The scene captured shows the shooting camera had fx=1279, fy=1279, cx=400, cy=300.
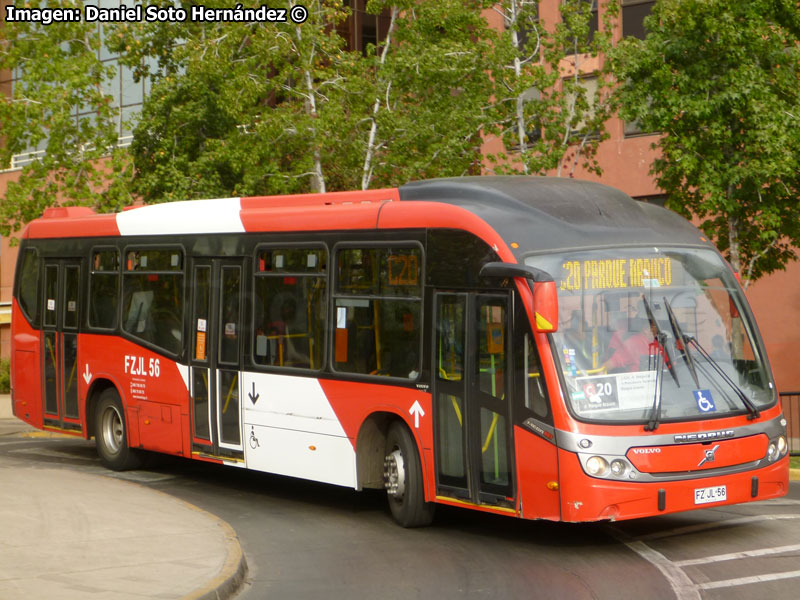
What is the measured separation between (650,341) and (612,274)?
25.2 inches

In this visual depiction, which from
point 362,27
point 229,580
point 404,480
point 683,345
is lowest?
point 229,580

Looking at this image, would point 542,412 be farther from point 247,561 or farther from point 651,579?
point 247,561

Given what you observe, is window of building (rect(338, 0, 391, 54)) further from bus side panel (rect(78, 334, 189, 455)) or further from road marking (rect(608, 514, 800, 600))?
road marking (rect(608, 514, 800, 600))

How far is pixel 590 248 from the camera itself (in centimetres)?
1059

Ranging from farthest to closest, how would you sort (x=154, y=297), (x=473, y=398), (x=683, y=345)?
(x=154, y=297), (x=473, y=398), (x=683, y=345)

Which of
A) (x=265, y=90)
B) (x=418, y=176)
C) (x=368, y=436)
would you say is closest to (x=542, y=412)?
(x=368, y=436)

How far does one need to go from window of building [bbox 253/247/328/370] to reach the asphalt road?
161cm

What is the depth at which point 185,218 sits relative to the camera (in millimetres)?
15086

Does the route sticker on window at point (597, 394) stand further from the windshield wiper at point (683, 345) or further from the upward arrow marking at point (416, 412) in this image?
the upward arrow marking at point (416, 412)

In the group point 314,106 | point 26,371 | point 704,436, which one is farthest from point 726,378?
point 314,106

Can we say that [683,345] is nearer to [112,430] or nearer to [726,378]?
[726,378]

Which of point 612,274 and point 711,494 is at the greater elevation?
point 612,274

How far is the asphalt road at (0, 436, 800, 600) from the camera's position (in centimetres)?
913

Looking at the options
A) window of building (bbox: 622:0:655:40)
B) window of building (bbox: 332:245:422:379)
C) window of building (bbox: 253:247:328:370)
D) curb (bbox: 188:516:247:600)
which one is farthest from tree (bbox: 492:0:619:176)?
curb (bbox: 188:516:247:600)
